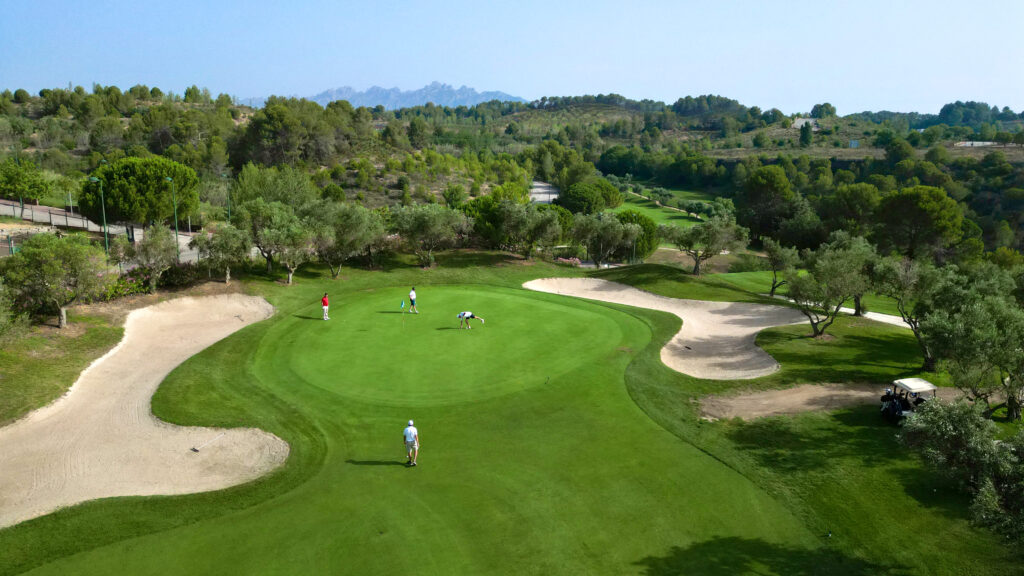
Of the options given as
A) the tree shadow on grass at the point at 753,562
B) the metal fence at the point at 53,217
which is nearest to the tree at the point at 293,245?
the tree shadow on grass at the point at 753,562

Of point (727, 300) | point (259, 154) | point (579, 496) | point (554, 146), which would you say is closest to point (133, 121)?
point (259, 154)

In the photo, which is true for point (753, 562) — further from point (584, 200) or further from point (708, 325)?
point (584, 200)

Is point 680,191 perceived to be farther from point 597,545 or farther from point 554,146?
point 597,545

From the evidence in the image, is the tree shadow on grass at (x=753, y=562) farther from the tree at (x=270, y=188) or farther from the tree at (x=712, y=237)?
the tree at (x=270, y=188)

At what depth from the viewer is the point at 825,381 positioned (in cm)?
2591

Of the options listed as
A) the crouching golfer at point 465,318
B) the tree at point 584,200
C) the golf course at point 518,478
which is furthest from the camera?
the tree at point 584,200

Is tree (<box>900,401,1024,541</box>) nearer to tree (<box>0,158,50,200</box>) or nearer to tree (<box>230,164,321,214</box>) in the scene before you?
tree (<box>230,164,321,214</box>)

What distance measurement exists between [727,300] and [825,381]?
1612 cm

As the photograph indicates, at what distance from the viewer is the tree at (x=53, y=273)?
28.3m

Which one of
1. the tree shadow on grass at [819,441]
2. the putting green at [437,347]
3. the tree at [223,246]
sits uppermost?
the tree at [223,246]

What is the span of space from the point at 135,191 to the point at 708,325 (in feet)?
180

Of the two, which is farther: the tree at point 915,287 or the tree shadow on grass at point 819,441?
the tree at point 915,287

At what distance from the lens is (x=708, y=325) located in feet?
119

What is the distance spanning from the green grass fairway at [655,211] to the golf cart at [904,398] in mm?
82709
